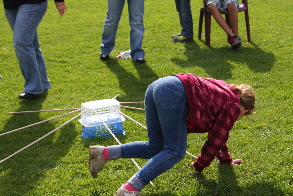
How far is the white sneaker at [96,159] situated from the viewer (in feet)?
10.4

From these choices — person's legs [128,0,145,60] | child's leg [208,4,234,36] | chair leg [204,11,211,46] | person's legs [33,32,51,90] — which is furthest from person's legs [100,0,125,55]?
chair leg [204,11,211,46]

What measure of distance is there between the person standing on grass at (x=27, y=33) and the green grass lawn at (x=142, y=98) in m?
0.23

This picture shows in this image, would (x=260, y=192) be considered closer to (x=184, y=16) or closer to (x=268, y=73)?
(x=268, y=73)

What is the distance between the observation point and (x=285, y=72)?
5.75m

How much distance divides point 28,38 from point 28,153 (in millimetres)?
1542

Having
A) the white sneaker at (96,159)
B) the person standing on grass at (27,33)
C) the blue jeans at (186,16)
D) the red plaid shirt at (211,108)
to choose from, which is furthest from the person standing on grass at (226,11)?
the white sneaker at (96,159)

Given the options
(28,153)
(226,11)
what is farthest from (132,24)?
(28,153)

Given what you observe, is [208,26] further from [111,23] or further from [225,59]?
[111,23]

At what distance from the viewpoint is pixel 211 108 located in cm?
302

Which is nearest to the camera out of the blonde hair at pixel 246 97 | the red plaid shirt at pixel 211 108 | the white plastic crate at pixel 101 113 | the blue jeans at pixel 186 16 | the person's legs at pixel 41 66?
the red plaid shirt at pixel 211 108

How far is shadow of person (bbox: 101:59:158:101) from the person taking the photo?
5262 mm

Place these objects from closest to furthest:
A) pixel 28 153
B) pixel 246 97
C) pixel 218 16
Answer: pixel 246 97
pixel 28 153
pixel 218 16

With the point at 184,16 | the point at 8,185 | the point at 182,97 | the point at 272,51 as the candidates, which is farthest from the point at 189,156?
the point at 184,16

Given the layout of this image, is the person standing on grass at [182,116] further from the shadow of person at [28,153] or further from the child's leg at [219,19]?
the child's leg at [219,19]
